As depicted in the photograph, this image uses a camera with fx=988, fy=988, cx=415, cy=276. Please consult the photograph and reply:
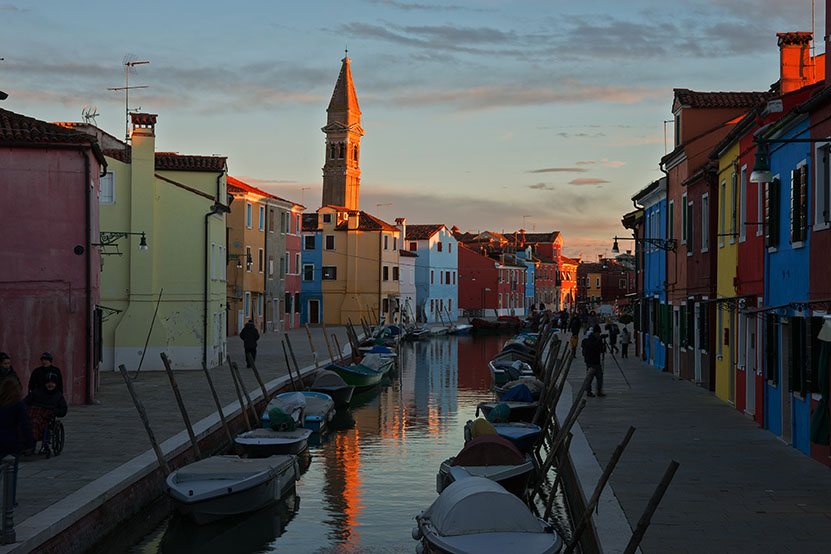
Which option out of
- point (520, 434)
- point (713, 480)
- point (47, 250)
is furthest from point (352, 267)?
point (713, 480)

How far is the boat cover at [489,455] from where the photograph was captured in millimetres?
15672

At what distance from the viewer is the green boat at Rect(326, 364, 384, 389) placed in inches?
1330

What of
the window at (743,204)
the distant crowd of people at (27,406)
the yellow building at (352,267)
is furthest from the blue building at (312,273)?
the distant crowd of people at (27,406)

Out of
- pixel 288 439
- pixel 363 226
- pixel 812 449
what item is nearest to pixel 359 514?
pixel 288 439

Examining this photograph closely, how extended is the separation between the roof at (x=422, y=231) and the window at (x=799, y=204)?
73.8m

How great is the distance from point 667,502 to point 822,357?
11.4 ft

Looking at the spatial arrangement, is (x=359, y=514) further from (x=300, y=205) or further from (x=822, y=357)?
(x=300, y=205)

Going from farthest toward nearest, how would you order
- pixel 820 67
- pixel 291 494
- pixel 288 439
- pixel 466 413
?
pixel 466 413, pixel 820 67, pixel 288 439, pixel 291 494

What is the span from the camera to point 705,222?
85.5ft

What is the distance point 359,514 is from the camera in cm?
1614

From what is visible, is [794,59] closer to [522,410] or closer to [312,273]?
[522,410]

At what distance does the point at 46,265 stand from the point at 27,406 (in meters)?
7.63

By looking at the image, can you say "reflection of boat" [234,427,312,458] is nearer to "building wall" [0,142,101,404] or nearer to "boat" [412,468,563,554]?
"building wall" [0,142,101,404]

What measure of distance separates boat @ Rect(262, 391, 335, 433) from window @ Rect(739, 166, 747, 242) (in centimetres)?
1103
